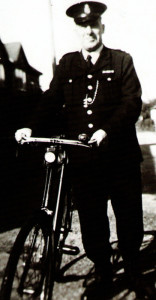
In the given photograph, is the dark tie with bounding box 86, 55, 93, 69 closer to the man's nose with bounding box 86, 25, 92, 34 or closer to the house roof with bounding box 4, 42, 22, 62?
the man's nose with bounding box 86, 25, 92, 34

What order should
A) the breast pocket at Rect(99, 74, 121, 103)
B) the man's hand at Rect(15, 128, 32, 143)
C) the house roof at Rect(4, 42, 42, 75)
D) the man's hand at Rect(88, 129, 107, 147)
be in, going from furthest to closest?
the house roof at Rect(4, 42, 42, 75), the breast pocket at Rect(99, 74, 121, 103), the man's hand at Rect(15, 128, 32, 143), the man's hand at Rect(88, 129, 107, 147)

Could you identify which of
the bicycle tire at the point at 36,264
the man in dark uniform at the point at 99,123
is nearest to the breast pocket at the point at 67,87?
the man in dark uniform at the point at 99,123

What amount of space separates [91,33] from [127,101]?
1.76 ft

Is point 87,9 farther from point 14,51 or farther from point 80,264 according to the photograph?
point 14,51

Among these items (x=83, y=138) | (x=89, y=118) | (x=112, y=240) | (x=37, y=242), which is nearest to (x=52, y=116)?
(x=89, y=118)

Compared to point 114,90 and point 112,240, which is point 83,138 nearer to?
point 114,90

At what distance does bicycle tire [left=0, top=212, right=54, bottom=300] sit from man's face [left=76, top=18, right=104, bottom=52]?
1215mm

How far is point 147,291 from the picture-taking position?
2898 mm

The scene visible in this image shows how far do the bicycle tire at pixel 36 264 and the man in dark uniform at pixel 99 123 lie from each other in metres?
0.49

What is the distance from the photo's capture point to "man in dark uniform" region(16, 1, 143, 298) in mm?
2605

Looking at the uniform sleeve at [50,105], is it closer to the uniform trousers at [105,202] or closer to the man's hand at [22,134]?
the man's hand at [22,134]

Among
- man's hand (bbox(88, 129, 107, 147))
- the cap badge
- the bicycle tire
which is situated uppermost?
the cap badge

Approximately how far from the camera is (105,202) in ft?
9.32

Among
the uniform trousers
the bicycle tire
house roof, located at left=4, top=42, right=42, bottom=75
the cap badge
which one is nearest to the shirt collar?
the cap badge
